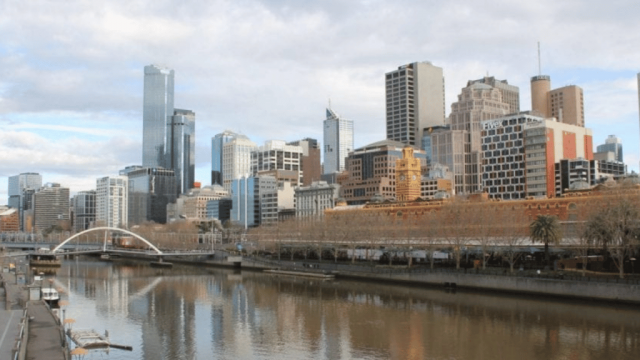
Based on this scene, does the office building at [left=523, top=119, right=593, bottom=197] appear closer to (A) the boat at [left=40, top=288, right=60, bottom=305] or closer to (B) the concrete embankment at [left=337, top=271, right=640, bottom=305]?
(B) the concrete embankment at [left=337, top=271, right=640, bottom=305]

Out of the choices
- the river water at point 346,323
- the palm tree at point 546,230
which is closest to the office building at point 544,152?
the palm tree at point 546,230

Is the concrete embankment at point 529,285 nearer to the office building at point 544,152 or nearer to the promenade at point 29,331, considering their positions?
the promenade at point 29,331

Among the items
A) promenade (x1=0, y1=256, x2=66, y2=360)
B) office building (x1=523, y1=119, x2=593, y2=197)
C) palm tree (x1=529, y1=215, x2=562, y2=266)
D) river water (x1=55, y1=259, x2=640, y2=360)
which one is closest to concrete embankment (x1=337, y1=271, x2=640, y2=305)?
river water (x1=55, y1=259, x2=640, y2=360)

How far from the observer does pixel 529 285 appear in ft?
240

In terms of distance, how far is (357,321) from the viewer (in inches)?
2339

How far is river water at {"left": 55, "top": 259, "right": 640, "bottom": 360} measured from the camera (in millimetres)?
46875

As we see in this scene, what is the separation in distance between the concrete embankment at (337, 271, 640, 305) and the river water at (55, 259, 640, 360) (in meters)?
1.56

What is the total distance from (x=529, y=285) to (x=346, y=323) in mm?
25134

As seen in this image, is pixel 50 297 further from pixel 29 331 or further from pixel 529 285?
pixel 529 285

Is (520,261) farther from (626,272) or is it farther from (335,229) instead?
(335,229)

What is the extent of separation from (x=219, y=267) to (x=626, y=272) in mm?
75886

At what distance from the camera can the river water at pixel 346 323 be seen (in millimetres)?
46875

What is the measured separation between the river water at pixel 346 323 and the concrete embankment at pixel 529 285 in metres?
1.56

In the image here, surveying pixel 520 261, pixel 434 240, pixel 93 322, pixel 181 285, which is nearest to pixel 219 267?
pixel 181 285
